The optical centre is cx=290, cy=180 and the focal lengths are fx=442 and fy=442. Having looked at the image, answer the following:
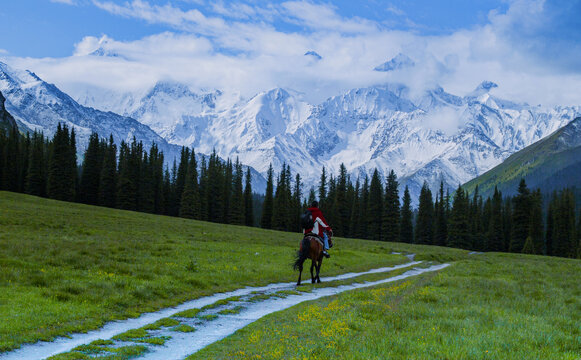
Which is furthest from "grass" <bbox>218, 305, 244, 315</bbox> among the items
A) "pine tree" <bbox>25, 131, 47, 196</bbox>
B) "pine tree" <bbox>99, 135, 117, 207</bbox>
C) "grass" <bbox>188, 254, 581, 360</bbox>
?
"pine tree" <bbox>25, 131, 47, 196</bbox>

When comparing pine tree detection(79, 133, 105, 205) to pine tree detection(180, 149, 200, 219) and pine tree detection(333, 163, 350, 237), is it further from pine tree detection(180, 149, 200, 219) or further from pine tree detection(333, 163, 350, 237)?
pine tree detection(333, 163, 350, 237)

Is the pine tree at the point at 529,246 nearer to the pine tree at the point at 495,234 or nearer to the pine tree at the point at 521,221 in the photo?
the pine tree at the point at 521,221

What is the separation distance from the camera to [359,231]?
401 ft

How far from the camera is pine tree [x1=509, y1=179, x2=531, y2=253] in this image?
110 m

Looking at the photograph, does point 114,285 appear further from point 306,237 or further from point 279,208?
point 279,208

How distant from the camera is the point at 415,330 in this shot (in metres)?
12.5

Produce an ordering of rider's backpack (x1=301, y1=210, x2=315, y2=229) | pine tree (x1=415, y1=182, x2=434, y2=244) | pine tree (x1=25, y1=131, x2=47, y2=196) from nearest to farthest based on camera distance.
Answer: rider's backpack (x1=301, y1=210, x2=315, y2=229) → pine tree (x1=25, y1=131, x2=47, y2=196) → pine tree (x1=415, y1=182, x2=434, y2=244)

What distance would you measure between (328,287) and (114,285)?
464 inches

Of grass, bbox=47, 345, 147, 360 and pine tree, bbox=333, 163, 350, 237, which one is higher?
pine tree, bbox=333, 163, 350, 237

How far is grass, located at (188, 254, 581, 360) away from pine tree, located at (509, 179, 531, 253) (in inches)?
3968

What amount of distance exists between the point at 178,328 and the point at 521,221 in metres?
116

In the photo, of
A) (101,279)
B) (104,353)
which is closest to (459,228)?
(101,279)

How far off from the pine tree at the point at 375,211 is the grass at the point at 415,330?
101m

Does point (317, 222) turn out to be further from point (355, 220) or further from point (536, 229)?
point (536, 229)
